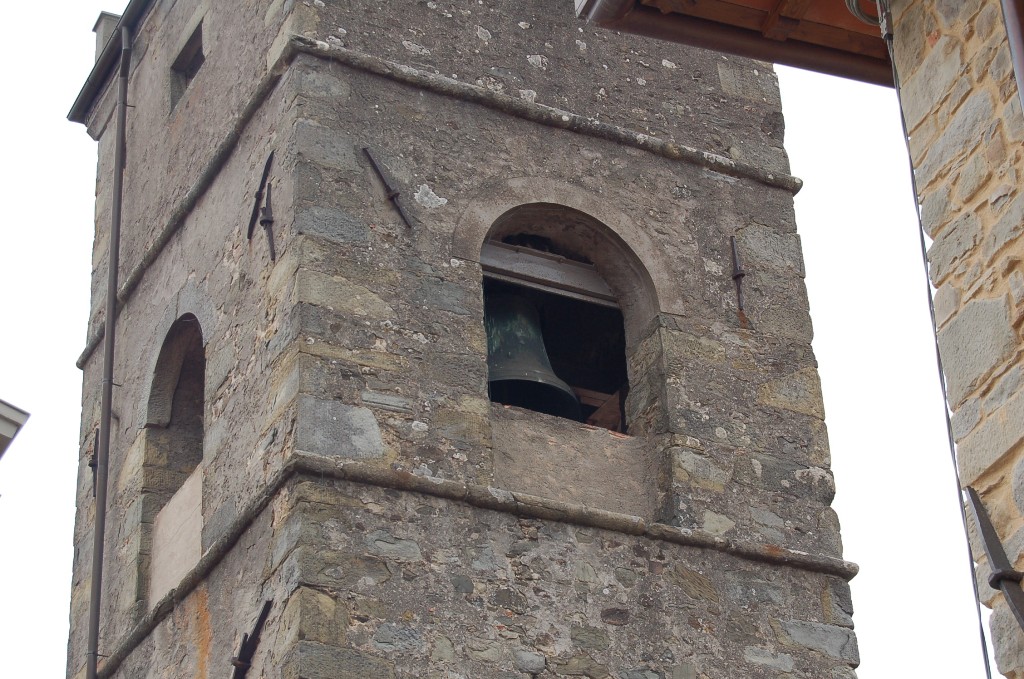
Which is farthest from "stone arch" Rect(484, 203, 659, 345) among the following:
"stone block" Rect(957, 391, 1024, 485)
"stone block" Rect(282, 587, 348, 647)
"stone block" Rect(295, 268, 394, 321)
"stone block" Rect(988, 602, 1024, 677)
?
"stone block" Rect(988, 602, 1024, 677)

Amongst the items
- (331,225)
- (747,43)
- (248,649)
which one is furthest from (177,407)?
(747,43)

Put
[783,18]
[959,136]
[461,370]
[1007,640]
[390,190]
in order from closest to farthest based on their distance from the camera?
[1007,640]
[959,136]
[783,18]
[461,370]
[390,190]

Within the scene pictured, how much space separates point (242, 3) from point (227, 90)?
0.48 meters

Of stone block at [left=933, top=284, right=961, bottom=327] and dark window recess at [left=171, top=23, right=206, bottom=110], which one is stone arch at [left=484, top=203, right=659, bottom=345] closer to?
dark window recess at [left=171, top=23, right=206, bottom=110]

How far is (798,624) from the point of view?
333 inches

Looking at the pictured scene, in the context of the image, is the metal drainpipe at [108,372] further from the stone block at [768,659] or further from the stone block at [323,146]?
the stone block at [768,659]

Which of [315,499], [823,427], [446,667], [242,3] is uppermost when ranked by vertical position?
[242,3]

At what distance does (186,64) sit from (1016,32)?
22.6 ft

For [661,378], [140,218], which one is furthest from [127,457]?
[661,378]

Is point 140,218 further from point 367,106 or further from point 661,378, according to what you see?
point 661,378

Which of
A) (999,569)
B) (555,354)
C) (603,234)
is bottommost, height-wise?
(999,569)

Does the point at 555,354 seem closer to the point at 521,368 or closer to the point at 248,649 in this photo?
the point at 521,368

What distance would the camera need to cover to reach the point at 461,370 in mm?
8469

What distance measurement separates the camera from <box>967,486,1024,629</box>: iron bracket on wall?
4480 mm
